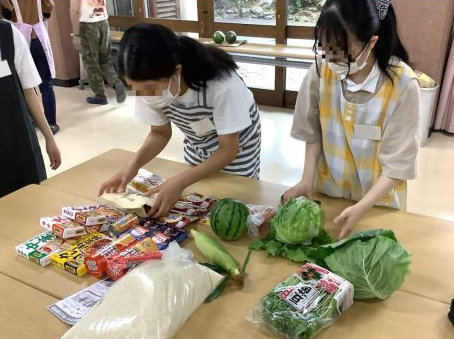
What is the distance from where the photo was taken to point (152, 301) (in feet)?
3.25

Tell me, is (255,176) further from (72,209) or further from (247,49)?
(247,49)

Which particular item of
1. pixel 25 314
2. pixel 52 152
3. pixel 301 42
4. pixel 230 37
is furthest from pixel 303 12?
pixel 25 314

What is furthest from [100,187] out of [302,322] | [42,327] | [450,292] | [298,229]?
[450,292]

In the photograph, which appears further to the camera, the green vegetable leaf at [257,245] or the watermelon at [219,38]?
the watermelon at [219,38]

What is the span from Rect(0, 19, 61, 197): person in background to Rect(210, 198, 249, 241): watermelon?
40.8 inches

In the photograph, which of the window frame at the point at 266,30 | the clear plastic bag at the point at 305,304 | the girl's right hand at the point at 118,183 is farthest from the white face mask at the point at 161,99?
the window frame at the point at 266,30

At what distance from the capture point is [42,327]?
104 centimetres

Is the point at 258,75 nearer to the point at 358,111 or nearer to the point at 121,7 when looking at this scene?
the point at 121,7

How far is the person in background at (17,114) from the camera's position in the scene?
177cm

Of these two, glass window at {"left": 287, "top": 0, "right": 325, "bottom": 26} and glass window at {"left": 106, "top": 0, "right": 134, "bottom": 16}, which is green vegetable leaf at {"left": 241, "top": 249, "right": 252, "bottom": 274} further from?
glass window at {"left": 106, "top": 0, "right": 134, "bottom": 16}

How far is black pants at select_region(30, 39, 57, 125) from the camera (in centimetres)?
408

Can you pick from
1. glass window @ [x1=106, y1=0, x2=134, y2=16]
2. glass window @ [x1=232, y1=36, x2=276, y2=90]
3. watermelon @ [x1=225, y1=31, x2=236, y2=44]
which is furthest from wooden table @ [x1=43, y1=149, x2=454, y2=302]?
glass window @ [x1=106, y1=0, x2=134, y2=16]

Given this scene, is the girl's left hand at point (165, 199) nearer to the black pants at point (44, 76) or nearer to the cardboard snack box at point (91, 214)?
the cardboard snack box at point (91, 214)

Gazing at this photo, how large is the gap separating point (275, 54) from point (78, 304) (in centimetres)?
382
